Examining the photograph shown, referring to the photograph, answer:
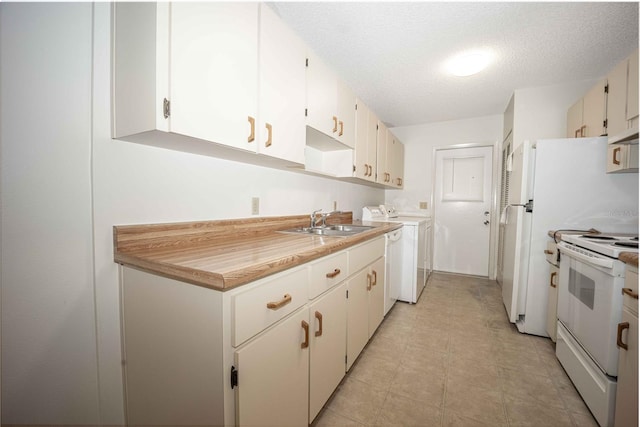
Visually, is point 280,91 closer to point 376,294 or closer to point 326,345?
point 326,345

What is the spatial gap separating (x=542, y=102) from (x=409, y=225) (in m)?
1.89

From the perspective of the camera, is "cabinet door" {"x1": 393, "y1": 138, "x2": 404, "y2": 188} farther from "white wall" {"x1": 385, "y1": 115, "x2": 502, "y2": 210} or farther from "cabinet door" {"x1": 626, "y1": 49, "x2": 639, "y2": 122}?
"cabinet door" {"x1": 626, "y1": 49, "x2": 639, "y2": 122}

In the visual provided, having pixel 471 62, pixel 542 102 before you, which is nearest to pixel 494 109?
pixel 542 102

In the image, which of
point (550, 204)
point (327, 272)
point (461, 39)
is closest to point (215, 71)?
point (327, 272)

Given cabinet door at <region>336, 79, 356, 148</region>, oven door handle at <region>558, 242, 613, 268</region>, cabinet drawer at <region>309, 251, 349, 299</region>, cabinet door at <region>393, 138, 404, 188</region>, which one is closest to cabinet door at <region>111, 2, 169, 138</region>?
cabinet drawer at <region>309, 251, 349, 299</region>

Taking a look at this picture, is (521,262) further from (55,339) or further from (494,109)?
(55,339)

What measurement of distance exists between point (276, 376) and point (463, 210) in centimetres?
376

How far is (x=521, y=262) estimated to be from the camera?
212cm

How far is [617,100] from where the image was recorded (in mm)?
1766

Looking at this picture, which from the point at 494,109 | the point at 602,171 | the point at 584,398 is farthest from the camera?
the point at 494,109

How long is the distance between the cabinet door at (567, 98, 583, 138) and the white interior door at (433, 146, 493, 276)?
1.11 metres

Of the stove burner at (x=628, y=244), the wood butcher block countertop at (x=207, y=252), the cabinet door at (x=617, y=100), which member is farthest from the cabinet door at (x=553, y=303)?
the wood butcher block countertop at (x=207, y=252)

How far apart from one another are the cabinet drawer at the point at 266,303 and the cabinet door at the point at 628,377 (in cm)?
134

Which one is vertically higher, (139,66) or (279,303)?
(139,66)
